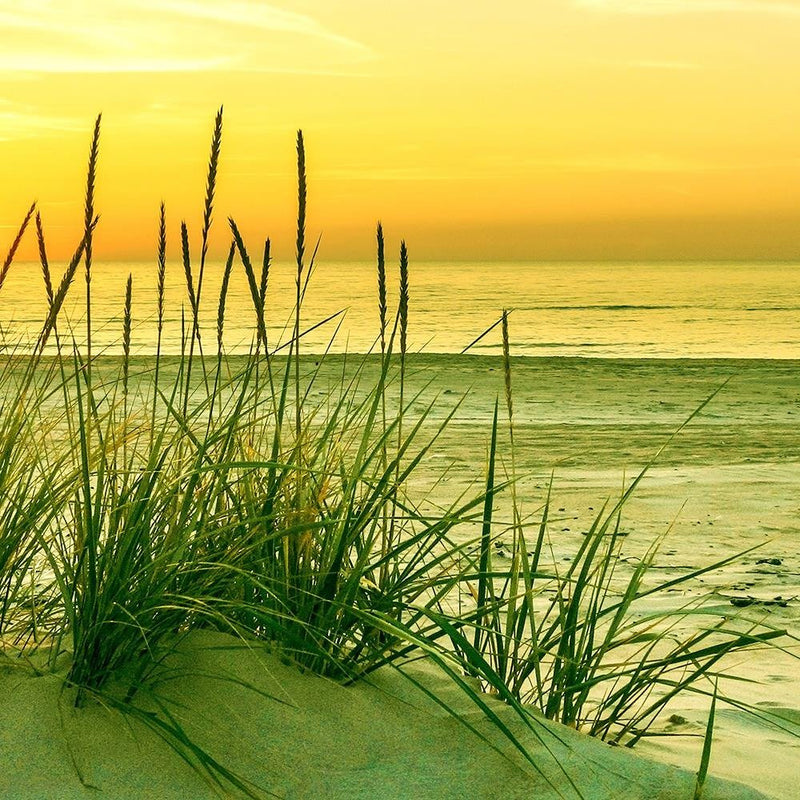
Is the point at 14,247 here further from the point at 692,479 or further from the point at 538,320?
the point at 538,320

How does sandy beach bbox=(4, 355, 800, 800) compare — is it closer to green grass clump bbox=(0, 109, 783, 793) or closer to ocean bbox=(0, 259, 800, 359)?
green grass clump bbox=(0, 109, 783, 793)

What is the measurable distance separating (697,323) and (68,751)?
31.3 m

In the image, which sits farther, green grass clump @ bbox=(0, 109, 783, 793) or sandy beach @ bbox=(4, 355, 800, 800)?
sandy beach @ bbox=(4, 355, 800, 800)

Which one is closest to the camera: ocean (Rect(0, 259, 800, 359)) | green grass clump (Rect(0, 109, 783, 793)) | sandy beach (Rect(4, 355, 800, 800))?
green grass clump (Rect(0, 109, 783, 793))

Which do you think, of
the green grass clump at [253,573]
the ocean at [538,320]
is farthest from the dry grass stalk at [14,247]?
the ocean at [538,320]

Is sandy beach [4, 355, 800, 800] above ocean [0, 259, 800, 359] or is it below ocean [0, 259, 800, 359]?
above

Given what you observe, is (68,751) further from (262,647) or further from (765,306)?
(765,306)

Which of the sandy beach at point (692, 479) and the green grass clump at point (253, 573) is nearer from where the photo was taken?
the green grass clump at point (253, 573)

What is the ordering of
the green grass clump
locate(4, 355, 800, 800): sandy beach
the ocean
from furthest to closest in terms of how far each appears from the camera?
the ocean
locate(4, 355, 800, 800): sandy beach
the green grass clump

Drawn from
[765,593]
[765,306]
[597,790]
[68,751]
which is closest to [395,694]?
[597,790]

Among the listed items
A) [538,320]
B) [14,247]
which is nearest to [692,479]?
[14,247]

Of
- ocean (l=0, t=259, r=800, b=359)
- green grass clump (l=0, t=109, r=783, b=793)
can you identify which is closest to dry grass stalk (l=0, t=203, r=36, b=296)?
green grass clump (l=0, t=109, r=783, b=793)

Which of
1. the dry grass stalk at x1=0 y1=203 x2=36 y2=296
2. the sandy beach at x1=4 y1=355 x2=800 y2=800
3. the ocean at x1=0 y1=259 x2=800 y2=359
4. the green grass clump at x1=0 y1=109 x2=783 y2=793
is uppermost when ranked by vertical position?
the dry grass stalk at x1=0 y1=203 x2=36 y2=296

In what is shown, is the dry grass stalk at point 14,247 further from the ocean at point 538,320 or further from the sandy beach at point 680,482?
the ocean at point 538,320
